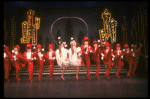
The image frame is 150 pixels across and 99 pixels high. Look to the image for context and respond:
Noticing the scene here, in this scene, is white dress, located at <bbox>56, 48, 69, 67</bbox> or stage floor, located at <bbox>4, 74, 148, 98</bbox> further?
white dress, located at <bbox>56, 48, 69, 67</bbox>

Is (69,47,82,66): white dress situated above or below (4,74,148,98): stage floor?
above

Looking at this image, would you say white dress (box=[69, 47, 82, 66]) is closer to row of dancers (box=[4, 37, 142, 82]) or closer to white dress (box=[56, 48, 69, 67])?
row of dancers (box=[4, 37, 142, 82])

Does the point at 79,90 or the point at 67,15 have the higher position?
the point at 67,15

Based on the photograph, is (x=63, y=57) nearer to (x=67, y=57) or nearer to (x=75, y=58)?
(x=67, y=57)

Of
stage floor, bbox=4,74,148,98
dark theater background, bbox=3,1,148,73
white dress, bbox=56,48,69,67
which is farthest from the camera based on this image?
dark theater background, bbox=3,1,148,73

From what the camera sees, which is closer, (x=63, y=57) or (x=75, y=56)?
(x=75, y=56)

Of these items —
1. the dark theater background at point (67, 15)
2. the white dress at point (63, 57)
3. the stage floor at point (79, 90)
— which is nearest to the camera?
the stage floor at point (79, 90)

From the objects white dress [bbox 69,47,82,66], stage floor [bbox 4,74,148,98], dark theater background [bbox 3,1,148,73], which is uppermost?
dark theater background [bbox 3,1,148,73]

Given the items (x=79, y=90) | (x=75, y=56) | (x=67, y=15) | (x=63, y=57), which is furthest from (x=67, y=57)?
(x=67, y=15)

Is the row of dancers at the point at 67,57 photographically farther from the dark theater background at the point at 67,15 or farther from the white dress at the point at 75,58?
the dark theater background at the point at 67,15

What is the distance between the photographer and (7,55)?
598 cm

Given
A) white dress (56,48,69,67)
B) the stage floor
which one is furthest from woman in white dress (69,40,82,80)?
Answer: the stage floor

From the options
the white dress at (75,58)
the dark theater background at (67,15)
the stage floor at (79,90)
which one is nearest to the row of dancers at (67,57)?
the white dress at (75,58)

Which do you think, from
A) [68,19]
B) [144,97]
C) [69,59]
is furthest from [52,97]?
[68,19]
